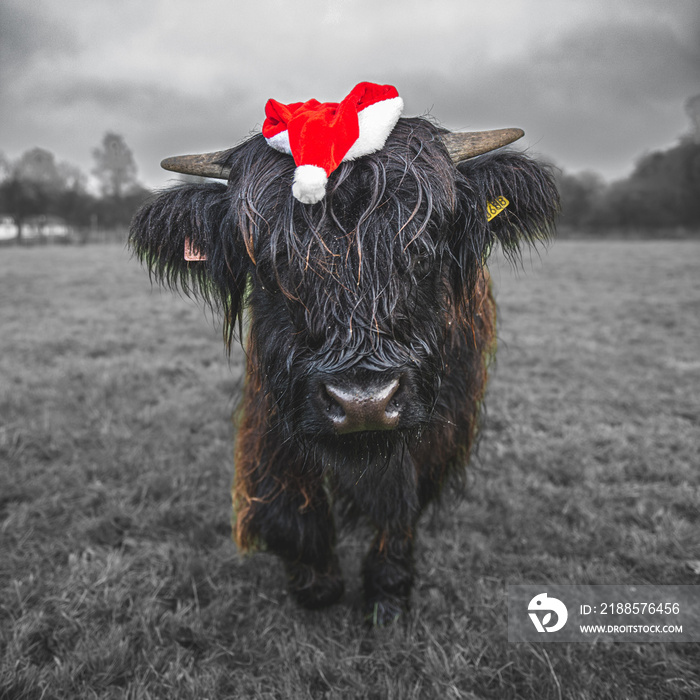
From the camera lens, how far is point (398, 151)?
6.57 ft

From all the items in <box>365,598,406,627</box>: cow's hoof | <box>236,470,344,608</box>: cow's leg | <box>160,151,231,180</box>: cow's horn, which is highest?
<box>160,151,231,180</box>: cow's horn

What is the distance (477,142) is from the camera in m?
2.11

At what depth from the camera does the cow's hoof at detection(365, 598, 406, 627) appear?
250cm

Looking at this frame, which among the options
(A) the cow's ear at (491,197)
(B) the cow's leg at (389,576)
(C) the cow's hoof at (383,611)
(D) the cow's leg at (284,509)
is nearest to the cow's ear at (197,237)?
(D) the cow's leg at (284,509)

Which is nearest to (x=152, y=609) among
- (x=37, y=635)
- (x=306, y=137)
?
(x=37, y=635)

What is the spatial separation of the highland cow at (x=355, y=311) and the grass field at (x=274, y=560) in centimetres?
31

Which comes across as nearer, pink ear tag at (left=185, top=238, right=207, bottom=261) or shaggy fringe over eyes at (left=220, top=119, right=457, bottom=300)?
shaggy fringe over eyes at (left=220, top=119, right=457, bottom=300)

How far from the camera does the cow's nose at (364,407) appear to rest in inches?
60.5

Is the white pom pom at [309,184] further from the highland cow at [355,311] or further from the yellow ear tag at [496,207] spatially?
the yellow ear tag at [496,207]

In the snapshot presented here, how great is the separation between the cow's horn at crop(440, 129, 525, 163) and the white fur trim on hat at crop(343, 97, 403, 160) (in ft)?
0.90

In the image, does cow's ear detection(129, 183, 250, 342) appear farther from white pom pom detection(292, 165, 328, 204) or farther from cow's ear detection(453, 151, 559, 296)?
cow's ear detection(453, 151, 559, 296)

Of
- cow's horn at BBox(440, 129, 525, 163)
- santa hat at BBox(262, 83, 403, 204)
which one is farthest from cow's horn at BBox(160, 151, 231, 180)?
cow's horn at BBox(440, 129, 525, 163)

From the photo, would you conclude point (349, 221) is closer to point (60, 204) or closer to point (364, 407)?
point (364, 407)

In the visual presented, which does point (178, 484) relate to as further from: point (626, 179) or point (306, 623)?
point (626, 179)
